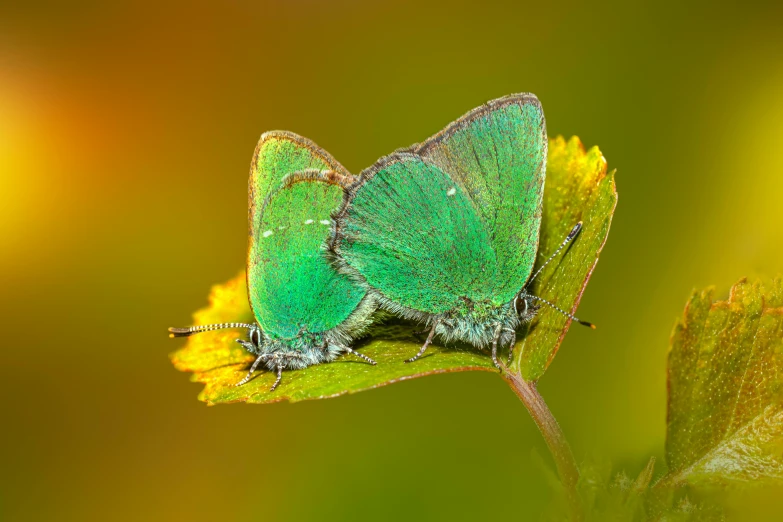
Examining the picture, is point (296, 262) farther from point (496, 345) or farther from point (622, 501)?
point (622, 501)

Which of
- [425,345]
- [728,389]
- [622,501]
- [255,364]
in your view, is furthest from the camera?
[255,364]

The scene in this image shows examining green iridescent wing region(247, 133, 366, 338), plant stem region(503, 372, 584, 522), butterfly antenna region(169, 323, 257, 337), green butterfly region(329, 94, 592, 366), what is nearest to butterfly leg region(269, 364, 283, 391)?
green iridescent wing region(247, 133, 366, 338)

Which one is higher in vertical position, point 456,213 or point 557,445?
point 456,213

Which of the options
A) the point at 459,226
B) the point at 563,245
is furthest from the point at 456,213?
the point at 563,245

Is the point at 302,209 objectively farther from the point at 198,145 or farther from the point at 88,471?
the point at 198,145

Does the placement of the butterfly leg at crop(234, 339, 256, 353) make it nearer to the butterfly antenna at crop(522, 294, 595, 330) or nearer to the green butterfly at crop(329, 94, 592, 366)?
the green butterfly at crop(329, 94, 592, 366)

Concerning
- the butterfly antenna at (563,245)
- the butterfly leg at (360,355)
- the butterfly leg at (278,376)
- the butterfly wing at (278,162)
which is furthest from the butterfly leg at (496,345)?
the butterfly wing at (278,162)
